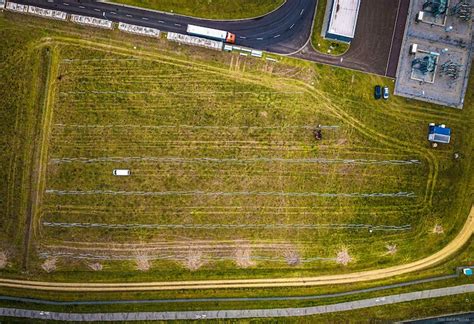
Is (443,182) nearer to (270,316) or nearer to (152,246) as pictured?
(270,316)

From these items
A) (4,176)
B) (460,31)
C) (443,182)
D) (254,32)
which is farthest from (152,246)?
(460,31)

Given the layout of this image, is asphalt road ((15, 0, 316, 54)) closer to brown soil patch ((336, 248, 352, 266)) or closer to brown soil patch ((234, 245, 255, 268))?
brown soil patch ((234, 245, 255, 268))

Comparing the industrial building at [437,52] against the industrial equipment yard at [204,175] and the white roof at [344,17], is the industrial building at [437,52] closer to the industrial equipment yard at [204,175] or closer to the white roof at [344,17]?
the industrial equipment yard at [204,175]

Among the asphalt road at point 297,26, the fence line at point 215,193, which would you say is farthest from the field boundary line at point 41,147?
the asphalt road at point 297,26

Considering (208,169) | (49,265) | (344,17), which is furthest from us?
(208,169)

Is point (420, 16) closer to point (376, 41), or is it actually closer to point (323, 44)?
point (376, 41)

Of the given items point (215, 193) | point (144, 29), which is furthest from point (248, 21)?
point (215, 193)
